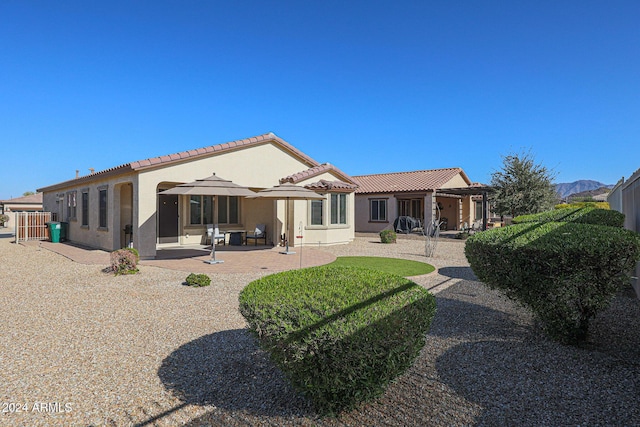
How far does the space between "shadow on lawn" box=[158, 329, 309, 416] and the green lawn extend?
259 inches

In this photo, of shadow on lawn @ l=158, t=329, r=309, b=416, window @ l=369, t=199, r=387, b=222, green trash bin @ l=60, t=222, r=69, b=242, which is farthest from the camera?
window @ l=369, t=199, r=387, b=222

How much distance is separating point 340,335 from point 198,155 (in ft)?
42.8

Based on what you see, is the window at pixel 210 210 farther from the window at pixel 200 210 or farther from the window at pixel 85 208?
the window at pixel 85 208

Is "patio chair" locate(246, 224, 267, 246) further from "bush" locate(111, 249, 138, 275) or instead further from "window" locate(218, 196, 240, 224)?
"bush" locate(111, 249, 138, 275)

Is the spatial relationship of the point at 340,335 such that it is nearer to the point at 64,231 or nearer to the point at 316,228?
the point at 316,228

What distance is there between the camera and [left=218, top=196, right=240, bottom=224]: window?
18453 mm

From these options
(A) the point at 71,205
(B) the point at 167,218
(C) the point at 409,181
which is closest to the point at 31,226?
(A) the point at 71,205

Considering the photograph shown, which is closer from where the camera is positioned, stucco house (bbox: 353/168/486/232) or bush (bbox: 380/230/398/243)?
bush (bbox: 380/230/398/243)

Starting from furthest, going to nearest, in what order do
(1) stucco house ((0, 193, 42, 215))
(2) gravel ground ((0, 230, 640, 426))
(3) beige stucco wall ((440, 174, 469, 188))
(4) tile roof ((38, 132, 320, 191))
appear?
1. (1) stucco house ((0, 193, 42, 215))
2. (3) beige stucco wall ((440, 174, 469, 188))
3. (4) tile roof ((38, 132, 320, 191))
4. (2) gravel ground ((0, 230, 640, 426))

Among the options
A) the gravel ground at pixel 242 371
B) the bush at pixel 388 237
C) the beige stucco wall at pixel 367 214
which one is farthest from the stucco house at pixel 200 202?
the beige stucco wall at pixel 367 214

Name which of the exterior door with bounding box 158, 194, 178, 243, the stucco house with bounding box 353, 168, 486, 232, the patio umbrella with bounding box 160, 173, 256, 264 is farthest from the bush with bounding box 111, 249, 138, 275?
the stucco house with bounding box 353, 168, 486, 232

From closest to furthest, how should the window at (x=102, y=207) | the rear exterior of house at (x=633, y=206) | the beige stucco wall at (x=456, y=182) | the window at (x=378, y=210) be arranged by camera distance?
the rear exterior of house at (x=633, y=206), the window at (x=102, y=207), the beige stucco wall at (x=456, y=182), the window at (x=378, y=210)

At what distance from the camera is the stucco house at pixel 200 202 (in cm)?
1320

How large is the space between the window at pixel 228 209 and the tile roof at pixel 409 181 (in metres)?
12.4
